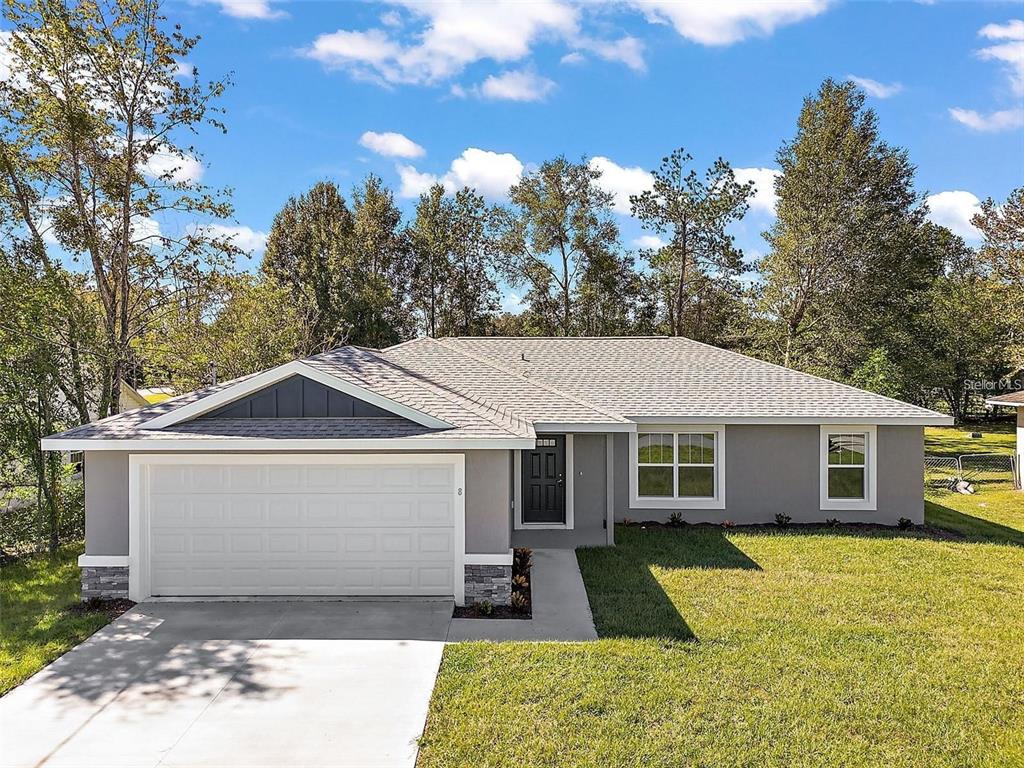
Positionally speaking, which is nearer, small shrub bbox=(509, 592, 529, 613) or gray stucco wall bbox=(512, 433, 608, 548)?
small shrub bbox=(509, 592, 529, 613)

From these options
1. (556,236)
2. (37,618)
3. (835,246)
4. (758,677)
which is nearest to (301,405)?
(37,618)

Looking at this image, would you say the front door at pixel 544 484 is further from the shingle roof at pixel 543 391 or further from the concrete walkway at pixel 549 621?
the concrete walkway at pixel 549 621

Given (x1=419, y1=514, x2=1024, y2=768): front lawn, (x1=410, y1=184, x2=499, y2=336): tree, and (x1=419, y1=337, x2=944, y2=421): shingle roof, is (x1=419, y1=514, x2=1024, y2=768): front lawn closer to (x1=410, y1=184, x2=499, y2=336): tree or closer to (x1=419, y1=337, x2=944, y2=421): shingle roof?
(x1=419, y1=337, x2=944, y2=421): shingle roof

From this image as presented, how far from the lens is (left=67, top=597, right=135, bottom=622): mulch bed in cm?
821

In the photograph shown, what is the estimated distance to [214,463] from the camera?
27.9ft

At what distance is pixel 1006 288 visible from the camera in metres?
23.2

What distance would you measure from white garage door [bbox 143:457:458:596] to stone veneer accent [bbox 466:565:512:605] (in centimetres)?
36

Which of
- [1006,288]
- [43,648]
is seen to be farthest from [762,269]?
[43,648]

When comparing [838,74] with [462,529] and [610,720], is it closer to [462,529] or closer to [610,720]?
[462,529]

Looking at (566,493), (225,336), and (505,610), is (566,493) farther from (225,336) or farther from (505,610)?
(225,336)

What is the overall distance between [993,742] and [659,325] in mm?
28827

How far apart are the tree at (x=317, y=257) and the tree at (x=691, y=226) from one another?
1467cm

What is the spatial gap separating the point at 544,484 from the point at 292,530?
16.0 ft

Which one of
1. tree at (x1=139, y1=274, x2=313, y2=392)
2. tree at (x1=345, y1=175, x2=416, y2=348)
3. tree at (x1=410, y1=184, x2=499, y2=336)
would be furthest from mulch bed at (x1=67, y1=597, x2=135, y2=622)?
tree at (x1=410, y1=184, x2=499, y2=336)
